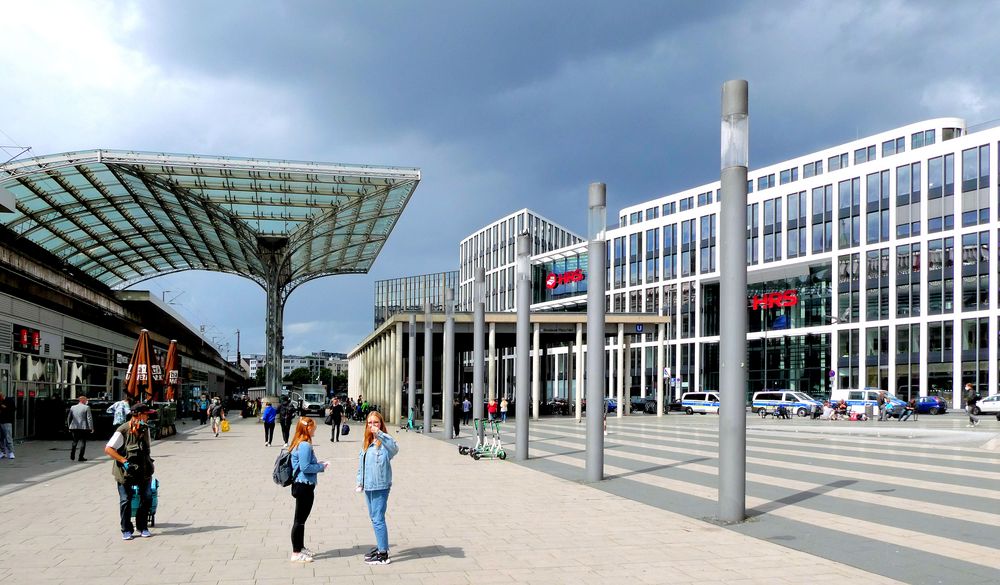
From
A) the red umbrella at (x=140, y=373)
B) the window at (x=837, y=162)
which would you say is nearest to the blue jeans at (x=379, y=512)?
the red umbrella at (x=140, y=373)

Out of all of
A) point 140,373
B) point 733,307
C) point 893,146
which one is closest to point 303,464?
point 733,307

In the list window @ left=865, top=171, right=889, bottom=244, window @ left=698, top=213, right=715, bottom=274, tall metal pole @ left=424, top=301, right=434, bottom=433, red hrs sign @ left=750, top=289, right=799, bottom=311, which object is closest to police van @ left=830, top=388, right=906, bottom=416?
window @ left=865, top=171, right=889, bottom=244

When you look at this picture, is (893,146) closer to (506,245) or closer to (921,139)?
(921,139)

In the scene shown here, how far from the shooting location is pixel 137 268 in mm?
70000

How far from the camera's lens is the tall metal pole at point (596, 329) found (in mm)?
16109

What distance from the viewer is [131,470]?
996 cm

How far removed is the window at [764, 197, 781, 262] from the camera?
77.6 meters

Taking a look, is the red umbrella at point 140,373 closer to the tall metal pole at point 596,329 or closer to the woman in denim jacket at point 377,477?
the tall metal pole at point 596,329

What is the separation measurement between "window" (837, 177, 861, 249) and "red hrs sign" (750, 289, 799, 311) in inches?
241

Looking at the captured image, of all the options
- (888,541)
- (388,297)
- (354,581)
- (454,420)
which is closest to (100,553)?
(354,581)

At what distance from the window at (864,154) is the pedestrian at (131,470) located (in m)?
71.0

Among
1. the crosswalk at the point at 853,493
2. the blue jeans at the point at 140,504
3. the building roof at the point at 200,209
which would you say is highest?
the building roof at the point at 200,209

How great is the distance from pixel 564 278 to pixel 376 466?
7684cm

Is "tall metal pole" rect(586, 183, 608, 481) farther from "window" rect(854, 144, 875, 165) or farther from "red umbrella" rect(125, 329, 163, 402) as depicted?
"window" rect(854, 144, 875, 165)
